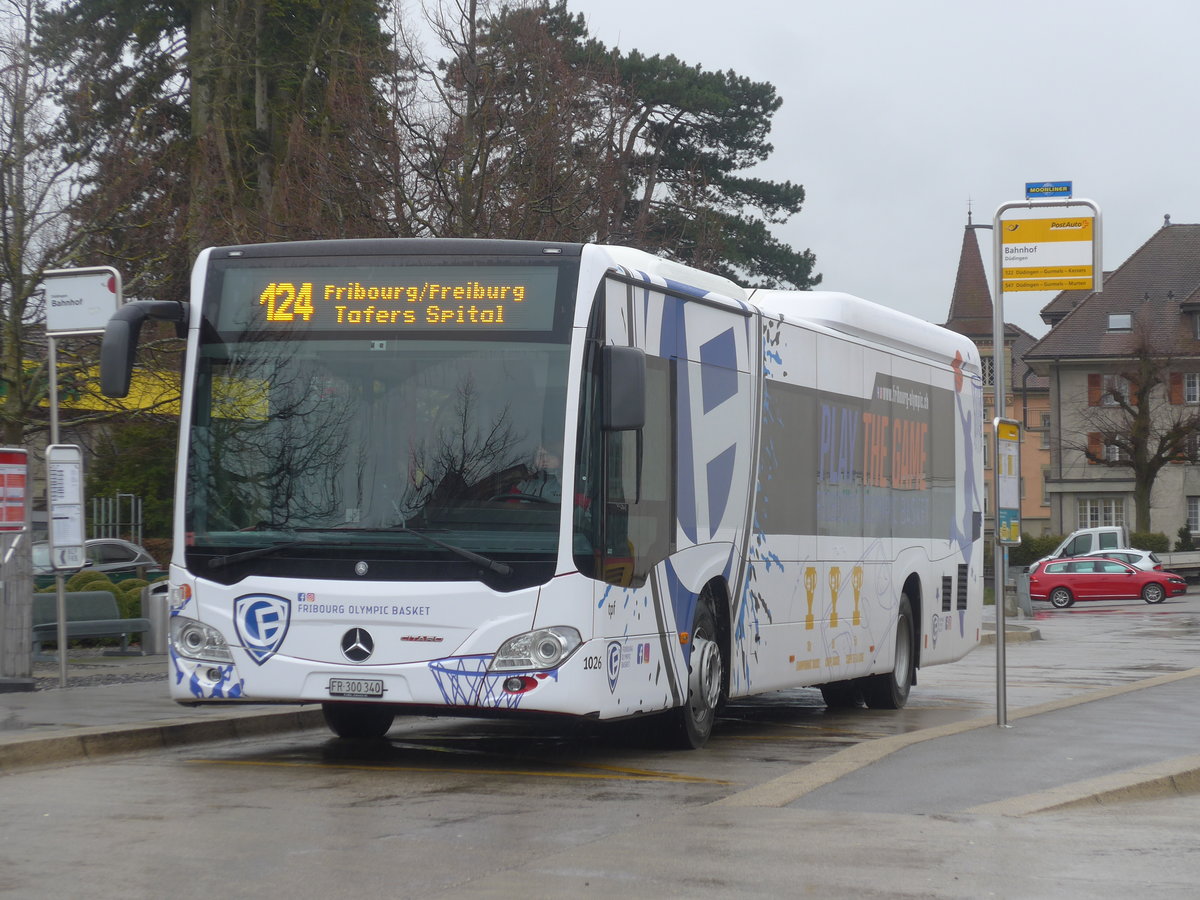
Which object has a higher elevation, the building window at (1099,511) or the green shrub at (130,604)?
the building window at (1099,511)

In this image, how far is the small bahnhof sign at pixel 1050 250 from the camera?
14125mm

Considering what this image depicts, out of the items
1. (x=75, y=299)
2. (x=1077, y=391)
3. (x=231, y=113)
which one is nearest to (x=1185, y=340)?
(x=1077, y=391)

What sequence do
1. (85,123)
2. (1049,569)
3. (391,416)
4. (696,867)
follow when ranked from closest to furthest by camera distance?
(696,867), (391,416), (85,123), (1049,569)

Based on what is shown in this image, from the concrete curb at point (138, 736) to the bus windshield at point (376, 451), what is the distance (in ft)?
4.93

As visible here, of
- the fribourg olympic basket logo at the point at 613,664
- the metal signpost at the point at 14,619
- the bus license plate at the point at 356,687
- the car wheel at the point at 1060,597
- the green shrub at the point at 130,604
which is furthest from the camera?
the car wheel at the point at 1060,597

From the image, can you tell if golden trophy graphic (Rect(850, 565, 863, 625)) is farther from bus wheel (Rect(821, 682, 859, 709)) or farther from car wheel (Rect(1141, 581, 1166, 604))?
car wheel (Rect(1141, 581, 1166, 604))

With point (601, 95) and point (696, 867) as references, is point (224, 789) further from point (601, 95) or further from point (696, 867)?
point (601, 95)

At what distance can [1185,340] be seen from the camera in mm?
77250

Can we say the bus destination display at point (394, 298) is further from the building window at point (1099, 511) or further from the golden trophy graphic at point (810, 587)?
the building window at point (1099, 511)

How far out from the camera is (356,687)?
10.5 meters

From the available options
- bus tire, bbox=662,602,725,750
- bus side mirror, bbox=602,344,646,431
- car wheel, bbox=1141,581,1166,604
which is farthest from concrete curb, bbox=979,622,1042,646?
bus side mirror, bbox=602,344,646,431

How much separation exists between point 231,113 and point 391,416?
2837cm

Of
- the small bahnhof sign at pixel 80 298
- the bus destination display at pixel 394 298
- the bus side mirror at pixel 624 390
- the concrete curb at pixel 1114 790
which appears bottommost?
the concrete curb at pixel 1114 790

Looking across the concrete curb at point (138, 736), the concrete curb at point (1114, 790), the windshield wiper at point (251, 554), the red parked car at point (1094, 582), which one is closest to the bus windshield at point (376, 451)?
the windshield wiper at point (251, 554)
